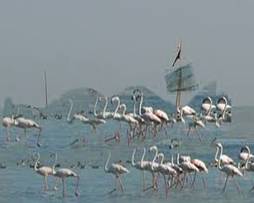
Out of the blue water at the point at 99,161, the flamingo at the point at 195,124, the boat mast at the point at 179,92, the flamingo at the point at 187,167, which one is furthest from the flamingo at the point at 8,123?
the flamingo at the point at 187,167

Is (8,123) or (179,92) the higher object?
(179,92)

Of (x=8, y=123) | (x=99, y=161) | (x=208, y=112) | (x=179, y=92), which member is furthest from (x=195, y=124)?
(x=179, y=92)

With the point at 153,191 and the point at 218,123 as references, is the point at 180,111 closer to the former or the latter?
the point at 218,123

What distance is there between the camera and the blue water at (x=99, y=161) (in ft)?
37.7

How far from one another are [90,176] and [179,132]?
334 inches

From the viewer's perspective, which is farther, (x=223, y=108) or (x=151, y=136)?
(x=223, y=108)

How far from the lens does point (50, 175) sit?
13367 millimetres

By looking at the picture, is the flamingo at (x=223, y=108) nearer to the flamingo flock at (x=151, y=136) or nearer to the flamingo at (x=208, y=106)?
the flamingo flock at (x=151, y=136)

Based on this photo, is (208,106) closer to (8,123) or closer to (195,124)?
(195,124)

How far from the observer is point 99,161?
16.0m

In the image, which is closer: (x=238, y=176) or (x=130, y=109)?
(x=238, y=176)

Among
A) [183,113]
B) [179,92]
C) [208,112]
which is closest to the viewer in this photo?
[183,113]

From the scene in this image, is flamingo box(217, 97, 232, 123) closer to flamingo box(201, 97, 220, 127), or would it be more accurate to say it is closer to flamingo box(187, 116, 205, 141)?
flamingo box(201, 97, 220, 127)

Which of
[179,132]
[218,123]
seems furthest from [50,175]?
[218,123]
